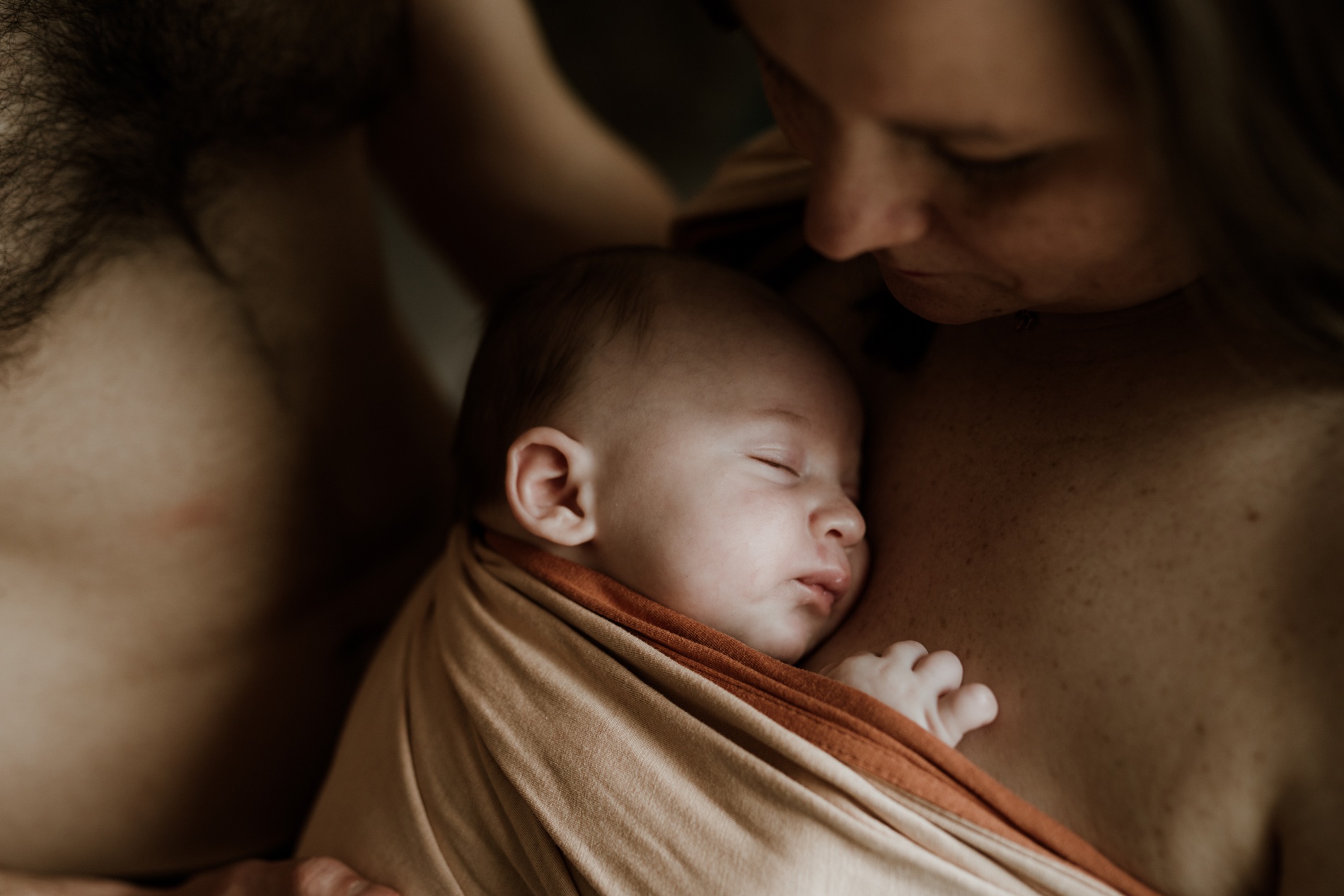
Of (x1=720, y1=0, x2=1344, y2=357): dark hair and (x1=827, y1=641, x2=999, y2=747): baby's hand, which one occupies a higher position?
(x1=720, y1=0, x2=1344, y2=357): dark hair

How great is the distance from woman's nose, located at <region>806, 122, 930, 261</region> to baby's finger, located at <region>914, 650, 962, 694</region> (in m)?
0.31

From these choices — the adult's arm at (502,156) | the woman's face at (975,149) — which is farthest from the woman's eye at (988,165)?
the adult's arm at (502,156)

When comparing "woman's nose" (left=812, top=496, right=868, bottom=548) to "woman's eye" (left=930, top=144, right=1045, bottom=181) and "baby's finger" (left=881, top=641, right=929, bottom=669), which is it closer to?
"baby's finger" (left=881, top=641, right=929, bottom=669)

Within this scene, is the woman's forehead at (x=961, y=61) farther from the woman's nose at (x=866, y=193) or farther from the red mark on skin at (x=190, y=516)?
the red mark on skin at (x=190, y=516)

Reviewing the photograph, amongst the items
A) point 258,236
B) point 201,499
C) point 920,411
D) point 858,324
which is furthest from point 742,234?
point 201,499

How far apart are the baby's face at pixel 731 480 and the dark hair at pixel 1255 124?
366mm

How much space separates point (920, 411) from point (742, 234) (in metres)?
0.35

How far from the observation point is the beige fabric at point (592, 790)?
62 centimetres

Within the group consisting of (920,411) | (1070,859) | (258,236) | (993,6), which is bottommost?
(1070,859)

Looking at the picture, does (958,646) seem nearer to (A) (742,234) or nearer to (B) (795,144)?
(B) (795,144)

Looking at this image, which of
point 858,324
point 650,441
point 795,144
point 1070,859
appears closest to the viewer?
point 1070,859

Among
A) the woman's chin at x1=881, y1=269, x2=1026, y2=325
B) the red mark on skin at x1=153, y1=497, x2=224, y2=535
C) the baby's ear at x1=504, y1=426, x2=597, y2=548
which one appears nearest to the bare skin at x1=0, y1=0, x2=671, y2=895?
the red mark on skin at x1=153, y1=497, x2=224, y2=535

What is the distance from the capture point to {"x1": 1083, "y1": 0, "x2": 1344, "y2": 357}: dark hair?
0.49 metres

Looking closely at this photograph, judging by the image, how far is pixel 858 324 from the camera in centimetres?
96
